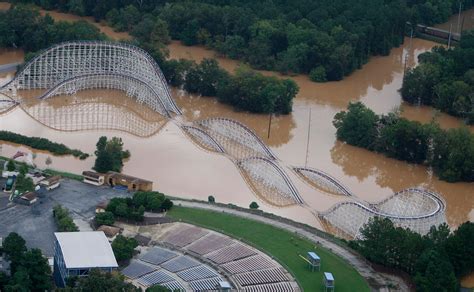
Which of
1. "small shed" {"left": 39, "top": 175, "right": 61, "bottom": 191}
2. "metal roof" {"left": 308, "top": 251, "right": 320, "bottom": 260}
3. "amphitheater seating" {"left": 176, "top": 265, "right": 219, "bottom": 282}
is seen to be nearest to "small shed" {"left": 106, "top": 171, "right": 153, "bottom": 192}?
"small shed" {"left": 39, "top": 175, "right": 61, "bottom": 191}

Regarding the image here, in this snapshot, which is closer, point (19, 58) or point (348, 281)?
point (348, 281)

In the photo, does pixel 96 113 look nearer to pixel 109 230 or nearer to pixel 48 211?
pixel 48 211

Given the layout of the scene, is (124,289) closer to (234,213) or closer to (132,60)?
(234,213)

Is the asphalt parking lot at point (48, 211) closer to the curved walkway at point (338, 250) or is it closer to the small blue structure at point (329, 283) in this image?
the curved walkway at point (338, 250)

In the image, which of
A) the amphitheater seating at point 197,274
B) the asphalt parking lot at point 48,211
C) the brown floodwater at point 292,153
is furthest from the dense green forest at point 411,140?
the amphitheater seating at point 197,274

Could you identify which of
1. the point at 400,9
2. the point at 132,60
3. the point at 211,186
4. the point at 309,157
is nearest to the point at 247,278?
the point at 211,186

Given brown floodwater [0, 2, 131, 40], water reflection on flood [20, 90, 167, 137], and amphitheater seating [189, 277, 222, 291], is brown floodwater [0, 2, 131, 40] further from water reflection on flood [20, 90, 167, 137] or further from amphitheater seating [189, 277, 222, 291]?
amphitheater seating [189, 277, 222, 291]
